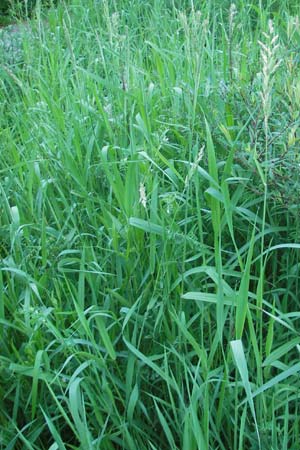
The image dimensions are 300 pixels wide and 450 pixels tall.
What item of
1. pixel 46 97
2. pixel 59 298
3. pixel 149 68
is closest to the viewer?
pixel 59 298

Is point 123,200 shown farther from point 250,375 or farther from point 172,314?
point 250,375

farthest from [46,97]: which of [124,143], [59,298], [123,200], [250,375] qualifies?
[250,375]

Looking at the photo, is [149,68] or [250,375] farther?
[149,68]

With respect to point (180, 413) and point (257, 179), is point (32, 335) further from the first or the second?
point (257, 179)

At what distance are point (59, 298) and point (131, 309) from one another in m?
0.23

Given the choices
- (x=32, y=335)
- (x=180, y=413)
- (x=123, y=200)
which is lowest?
(x=180, y=413)

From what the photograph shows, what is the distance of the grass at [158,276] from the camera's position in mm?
1470

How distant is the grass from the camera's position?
4.82 feet

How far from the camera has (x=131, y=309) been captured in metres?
1.63

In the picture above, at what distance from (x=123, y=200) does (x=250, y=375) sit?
630 millimetres

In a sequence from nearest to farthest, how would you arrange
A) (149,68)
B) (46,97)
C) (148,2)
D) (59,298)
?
(59,298) → (46,97) → (149,68) → (148,2)

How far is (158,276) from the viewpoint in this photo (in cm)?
165

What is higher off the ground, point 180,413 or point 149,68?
point 149,68

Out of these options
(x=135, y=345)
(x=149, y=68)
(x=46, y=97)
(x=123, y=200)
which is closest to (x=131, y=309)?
(x=135, y=345)
